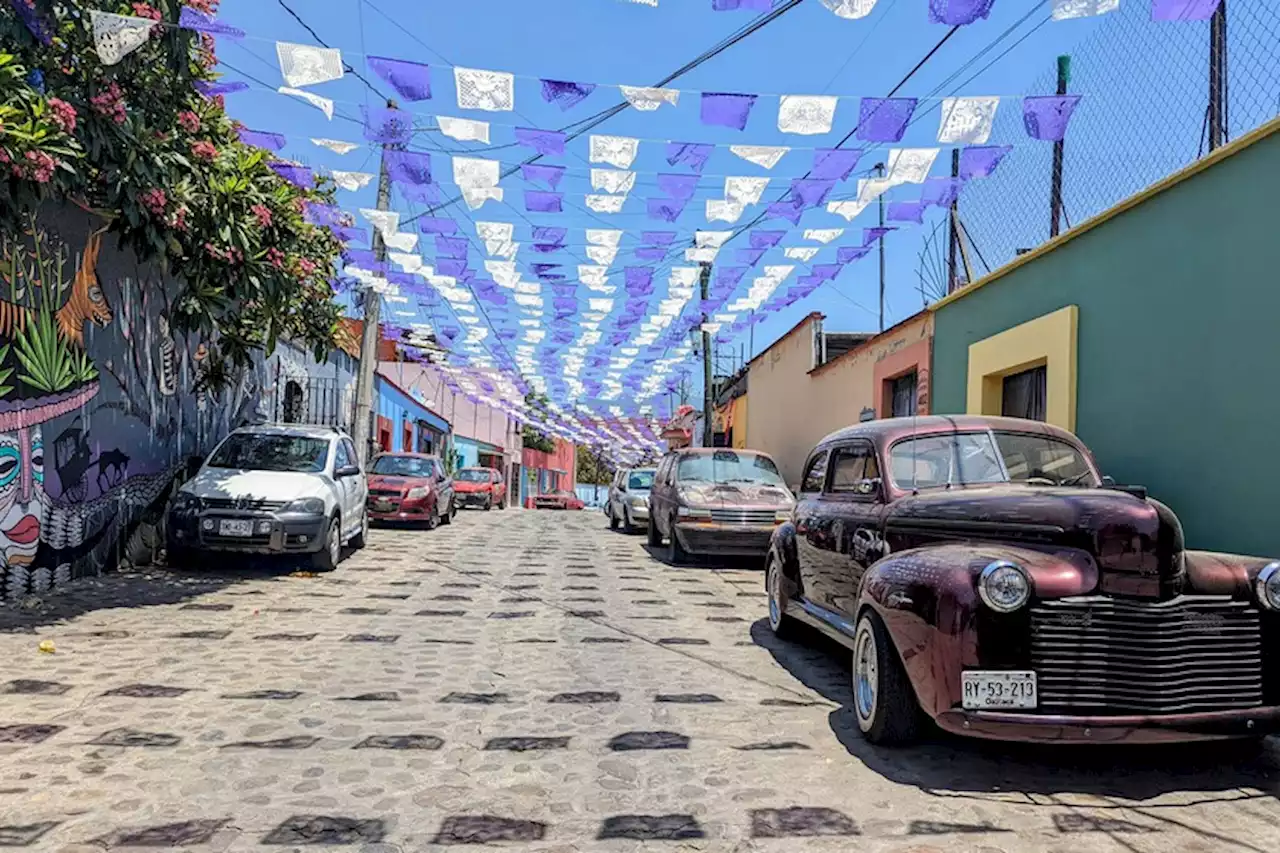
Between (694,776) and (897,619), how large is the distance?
1.13 metres

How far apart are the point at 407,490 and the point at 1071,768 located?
15.0 metres

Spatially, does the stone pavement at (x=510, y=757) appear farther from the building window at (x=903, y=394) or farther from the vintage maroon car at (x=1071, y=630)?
the building window at (x=903, y=394)

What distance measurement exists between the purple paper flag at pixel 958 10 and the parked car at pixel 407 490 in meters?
13.6

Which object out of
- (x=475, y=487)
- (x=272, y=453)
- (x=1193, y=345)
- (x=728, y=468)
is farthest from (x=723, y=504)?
(x=475, y=487)

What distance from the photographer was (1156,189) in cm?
735

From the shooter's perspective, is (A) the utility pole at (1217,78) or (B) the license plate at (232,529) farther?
(B) the license plate at (232,529)

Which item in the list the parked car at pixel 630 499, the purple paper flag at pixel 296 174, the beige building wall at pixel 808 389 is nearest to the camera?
the purple paper flag at pixel 296 174

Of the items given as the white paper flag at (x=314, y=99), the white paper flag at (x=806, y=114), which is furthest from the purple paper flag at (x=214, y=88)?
the white paper flag at (x=806, y=114)

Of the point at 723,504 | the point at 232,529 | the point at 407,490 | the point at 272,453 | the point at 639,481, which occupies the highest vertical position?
the point at 272,453

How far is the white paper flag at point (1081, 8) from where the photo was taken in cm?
629

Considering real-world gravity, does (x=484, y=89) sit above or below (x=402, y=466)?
above

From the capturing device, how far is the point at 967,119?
27.1 ft

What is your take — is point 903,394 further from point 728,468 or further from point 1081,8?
point 1081,8

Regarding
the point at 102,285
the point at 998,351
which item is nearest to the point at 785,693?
the point at 998,351
